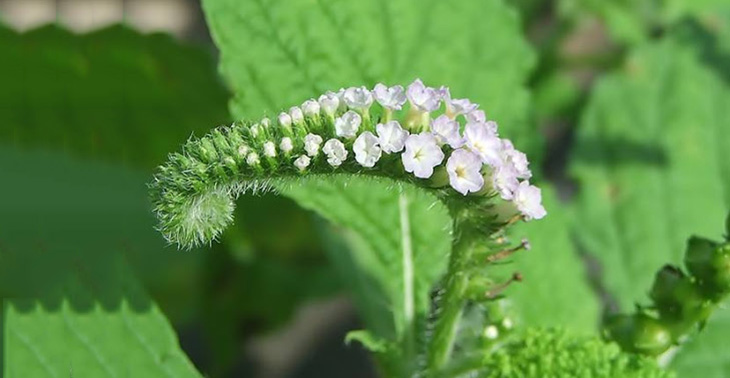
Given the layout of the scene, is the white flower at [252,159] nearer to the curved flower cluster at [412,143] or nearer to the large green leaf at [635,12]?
the curved flower cluster at [412,143]

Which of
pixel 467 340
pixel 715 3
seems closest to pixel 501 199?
pixel 467 340

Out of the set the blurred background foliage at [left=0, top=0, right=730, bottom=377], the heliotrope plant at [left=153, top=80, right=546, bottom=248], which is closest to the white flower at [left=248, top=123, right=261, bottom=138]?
the heliotrope plant at [left=153, top=80, right=546, bottom=248]

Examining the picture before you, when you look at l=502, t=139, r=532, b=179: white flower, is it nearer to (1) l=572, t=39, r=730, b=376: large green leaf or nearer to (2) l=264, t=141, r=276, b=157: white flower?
(2) l=264, t=141, r=276, b=157: white flower

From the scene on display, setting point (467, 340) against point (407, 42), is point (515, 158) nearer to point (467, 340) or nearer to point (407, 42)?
point (467, 340)

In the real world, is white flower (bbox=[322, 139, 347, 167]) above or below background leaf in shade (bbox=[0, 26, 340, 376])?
below

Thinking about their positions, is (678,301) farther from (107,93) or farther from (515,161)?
(107,93)

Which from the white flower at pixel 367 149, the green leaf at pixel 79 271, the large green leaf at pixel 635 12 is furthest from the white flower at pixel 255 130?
the large green leaf at pixel 635 12
